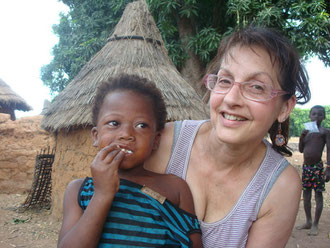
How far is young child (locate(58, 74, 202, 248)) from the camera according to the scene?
1292 millimetres

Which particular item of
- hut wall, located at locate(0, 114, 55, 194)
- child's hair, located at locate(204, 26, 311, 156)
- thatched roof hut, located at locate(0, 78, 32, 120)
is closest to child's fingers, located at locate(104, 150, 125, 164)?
child's hair, located at locate(204, 26, 311, 156)

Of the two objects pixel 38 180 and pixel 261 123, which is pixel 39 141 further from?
pixel 261 123

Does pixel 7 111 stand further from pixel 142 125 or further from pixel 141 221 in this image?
pixel 141 221

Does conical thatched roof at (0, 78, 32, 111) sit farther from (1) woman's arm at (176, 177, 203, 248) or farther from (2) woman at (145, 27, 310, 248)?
(1) woman's arm at (176, 177, 203, 248)

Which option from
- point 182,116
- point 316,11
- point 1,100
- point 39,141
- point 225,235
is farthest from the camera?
point 1,100

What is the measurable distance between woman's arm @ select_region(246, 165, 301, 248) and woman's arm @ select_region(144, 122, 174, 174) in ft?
1.83

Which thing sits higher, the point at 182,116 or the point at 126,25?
the point at 126,25

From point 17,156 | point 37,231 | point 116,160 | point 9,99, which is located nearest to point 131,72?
point 37,231

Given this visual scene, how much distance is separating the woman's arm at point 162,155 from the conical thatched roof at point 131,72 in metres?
3.19

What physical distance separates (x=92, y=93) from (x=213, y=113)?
4001 millimetres

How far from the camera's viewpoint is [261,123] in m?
1.48

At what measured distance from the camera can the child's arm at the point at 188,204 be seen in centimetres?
142

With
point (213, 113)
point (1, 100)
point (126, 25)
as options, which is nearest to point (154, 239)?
point (213, 113)

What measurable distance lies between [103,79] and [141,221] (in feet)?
14.1
